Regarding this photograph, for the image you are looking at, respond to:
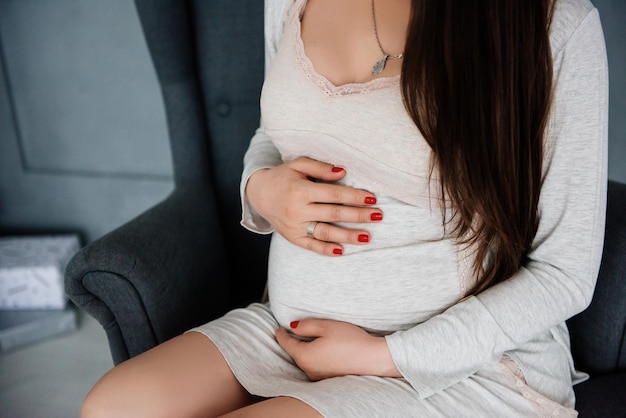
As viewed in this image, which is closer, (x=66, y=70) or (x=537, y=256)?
(x=537, y=256)

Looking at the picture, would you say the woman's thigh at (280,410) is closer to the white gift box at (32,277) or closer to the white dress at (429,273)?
the white dress at (429,273)

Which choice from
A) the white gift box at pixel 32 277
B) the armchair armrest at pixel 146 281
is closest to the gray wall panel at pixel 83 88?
the white gift box at pixel 32 277

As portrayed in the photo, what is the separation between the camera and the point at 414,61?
80 centimetres

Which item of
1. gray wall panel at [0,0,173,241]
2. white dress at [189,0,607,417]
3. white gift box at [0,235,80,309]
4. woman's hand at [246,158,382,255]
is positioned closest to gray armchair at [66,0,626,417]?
white dress at [189,0,607,417]

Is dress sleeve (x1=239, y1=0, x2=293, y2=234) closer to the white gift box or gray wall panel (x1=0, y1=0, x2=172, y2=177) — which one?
gray wall panel (x1=0, y1=0, x2=172, y2=177)

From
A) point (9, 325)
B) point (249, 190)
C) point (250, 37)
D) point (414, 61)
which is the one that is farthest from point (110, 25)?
point (414, 61)

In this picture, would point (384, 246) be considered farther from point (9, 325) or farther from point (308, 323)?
point (9, 325)

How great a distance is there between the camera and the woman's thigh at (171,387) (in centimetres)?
82

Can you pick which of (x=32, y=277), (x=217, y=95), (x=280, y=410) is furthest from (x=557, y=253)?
(x=32, y=277)

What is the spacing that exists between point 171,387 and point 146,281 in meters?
0.25

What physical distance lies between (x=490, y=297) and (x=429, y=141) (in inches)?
9.7

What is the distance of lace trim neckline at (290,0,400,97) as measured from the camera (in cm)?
83

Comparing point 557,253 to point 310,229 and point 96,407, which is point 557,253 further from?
point 96,407

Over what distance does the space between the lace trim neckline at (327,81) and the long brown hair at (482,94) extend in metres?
0.04
